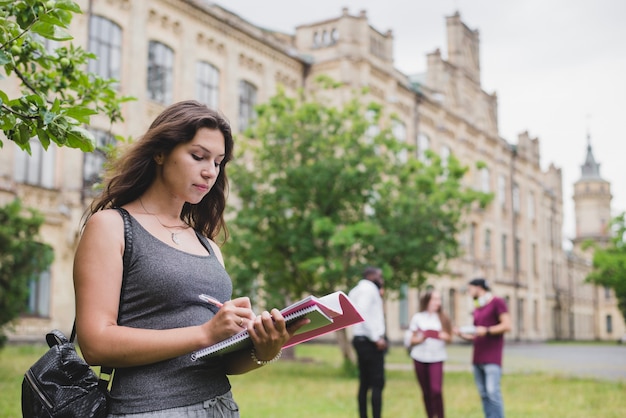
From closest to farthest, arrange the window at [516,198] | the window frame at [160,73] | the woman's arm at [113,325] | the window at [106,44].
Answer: the woman's arm at [113,325] → the window at [106,44] → the window frame at [160,73] → the window at [516,198]

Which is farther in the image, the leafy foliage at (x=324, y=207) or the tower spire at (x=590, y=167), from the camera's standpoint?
the tower spire at (x=590, y=167)

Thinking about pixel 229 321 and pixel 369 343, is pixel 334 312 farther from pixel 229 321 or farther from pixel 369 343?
pixel 369 343

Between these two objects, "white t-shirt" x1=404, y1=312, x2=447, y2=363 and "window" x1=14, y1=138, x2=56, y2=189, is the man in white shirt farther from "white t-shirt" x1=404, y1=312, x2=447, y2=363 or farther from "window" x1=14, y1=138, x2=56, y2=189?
"window" x1=14, y1=138, x2=56, y2=189

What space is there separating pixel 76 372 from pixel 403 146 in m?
17.7

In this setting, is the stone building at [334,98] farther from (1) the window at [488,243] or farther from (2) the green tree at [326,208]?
(2) the green tree at [326,208]

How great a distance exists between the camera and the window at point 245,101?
1215 inches

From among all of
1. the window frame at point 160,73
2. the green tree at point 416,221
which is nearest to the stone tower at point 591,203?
the window frame at point 160,73

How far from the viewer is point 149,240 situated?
2.41m

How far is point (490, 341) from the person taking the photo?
29.8ft

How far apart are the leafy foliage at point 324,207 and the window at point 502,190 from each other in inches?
1318

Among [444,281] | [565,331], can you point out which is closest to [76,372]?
[444,281]

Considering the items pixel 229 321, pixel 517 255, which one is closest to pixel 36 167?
pixel 229 321

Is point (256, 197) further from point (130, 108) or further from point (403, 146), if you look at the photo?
point (130, 108)

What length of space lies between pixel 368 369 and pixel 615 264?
158ft
